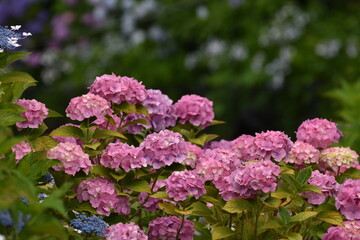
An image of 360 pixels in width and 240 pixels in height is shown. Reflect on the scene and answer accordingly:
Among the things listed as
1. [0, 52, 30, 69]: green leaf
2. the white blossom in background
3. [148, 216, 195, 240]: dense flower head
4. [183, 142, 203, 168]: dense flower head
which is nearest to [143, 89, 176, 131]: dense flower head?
[183, 142, 203, 168]: dense flower head

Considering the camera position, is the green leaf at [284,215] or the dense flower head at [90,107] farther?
the dense flower head at [90,107]

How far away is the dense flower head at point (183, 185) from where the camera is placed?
8.65 ft

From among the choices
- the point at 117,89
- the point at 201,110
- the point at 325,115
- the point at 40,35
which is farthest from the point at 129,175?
the point at 40,35

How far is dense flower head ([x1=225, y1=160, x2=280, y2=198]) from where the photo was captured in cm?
255

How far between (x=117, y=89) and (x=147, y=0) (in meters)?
6.57

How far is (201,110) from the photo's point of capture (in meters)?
3.25

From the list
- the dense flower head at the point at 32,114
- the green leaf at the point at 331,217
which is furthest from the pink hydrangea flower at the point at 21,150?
the green leaf at the point at 331,217

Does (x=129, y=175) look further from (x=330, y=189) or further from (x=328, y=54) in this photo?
(x=328, y=54)

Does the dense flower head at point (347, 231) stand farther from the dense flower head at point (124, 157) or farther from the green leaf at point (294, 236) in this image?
the dense flower head at point (124, 157)

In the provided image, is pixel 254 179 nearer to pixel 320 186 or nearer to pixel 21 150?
pixel 320 186

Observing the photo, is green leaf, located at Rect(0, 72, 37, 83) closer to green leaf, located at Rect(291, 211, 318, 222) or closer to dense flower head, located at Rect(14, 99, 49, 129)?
dense flower head, located at Rect(14, 99, 49, 129)

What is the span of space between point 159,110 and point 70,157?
64 centimetres

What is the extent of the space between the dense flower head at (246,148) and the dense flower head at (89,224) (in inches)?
27.5

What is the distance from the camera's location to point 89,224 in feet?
8.11
